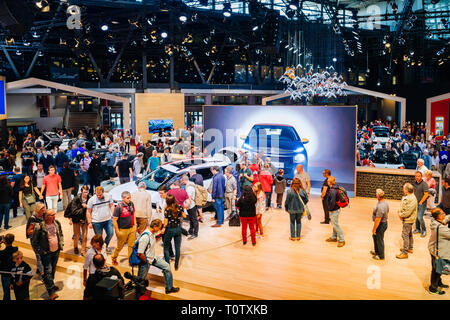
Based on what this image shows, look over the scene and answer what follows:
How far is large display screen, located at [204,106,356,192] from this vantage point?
467 inches

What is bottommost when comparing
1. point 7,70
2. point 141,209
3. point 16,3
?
point 141,209

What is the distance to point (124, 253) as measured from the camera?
7.80 meters

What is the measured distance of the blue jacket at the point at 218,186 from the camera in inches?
347

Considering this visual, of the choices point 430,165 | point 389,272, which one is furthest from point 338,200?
point 430,165

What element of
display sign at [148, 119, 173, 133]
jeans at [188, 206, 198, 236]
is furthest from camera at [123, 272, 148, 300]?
display sign at [148, 119, 173, 133]

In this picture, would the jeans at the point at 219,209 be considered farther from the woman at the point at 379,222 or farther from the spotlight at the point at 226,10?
the spotlight at the point at 226,10

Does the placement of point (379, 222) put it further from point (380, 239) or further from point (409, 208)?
point (409, 208)

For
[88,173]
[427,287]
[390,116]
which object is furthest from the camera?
[390,116]

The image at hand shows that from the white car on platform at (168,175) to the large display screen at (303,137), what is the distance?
6.80 feet

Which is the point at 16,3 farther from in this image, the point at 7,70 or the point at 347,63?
the point at 347,63

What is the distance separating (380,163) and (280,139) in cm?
452

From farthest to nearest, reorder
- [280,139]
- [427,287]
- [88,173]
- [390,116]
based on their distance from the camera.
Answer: [390,116] < [280,139] < [88,173] < [427,287]

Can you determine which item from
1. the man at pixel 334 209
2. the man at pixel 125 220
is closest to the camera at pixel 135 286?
the man at pixel 125 220

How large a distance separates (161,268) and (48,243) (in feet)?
5.74
